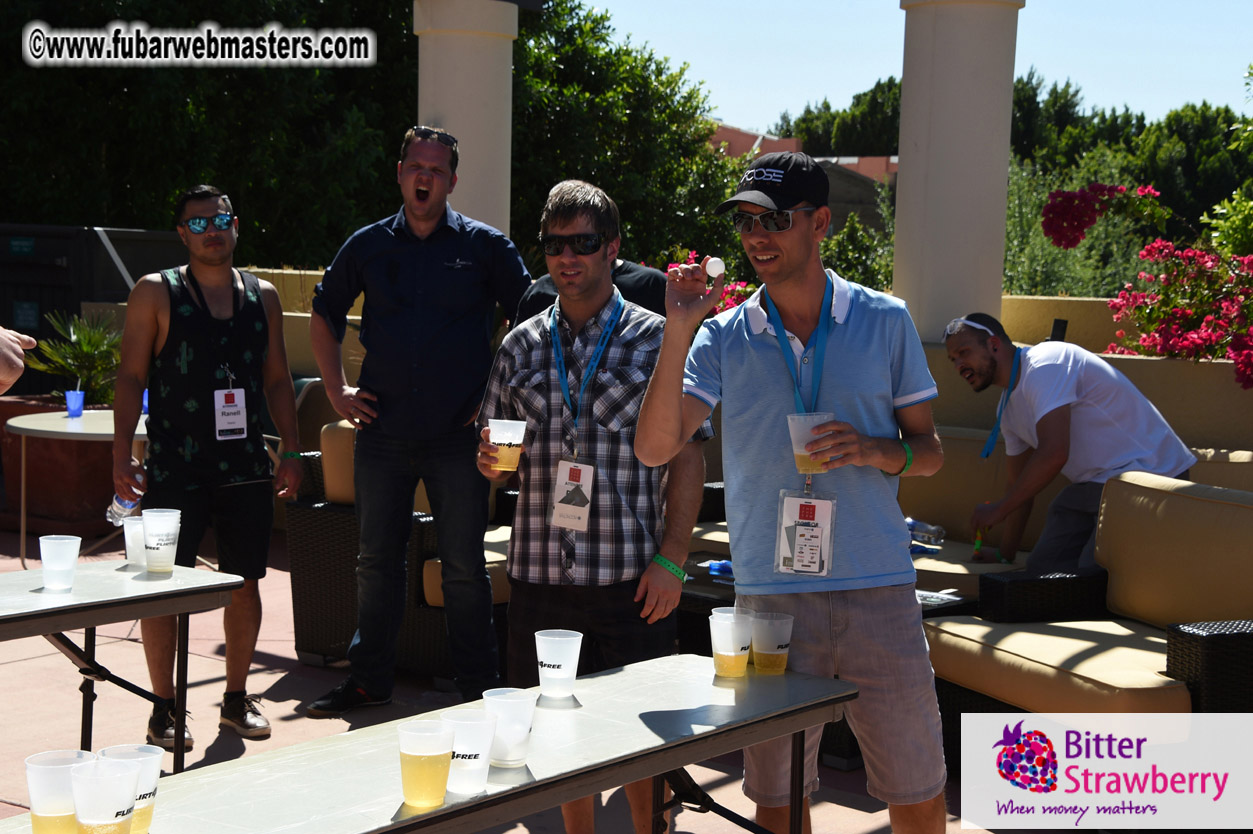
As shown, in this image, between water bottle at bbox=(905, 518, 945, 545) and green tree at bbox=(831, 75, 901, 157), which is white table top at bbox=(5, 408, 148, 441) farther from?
green tree at bbox=(831, 75, 901, 157)

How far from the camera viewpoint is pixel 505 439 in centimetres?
317

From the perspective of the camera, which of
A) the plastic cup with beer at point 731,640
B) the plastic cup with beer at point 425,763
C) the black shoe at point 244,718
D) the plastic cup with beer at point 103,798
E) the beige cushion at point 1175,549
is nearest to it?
the plastic cup with beer at point 103,798

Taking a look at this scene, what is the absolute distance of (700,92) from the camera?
28781mm

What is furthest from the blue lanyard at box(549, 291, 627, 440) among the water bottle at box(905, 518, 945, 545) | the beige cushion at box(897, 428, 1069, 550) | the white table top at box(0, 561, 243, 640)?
the beige cushion at box(897, 428, 1069, 550)

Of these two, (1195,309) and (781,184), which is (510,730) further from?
(1195,309)

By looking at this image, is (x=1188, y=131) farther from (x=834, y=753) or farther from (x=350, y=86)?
(x=834, y=753)

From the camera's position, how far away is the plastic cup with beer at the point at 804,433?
2609 millimetres

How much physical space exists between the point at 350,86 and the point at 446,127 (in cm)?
1347

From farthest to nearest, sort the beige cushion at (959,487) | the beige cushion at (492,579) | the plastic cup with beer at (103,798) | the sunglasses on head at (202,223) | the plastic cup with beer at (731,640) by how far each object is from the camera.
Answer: the beige cushion at (959,487) → the beige cushion at (492,579) → the sunglasses on head at (202,223) → the plastic cup with beer at (731,640) → the plastic cup with beer at (103,798)

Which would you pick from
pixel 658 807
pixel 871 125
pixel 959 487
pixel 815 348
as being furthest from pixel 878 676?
pixel 871 125

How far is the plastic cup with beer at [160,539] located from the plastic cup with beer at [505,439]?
1023 millimetres

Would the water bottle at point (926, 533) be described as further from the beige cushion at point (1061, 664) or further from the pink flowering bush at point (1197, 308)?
the pink flowering bush at point (1197, 308)

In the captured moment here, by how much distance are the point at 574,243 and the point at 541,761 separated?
58.8 inches

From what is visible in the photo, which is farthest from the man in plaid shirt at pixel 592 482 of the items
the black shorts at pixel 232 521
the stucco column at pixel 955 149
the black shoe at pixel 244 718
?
the stucco column at pixel 955 149
